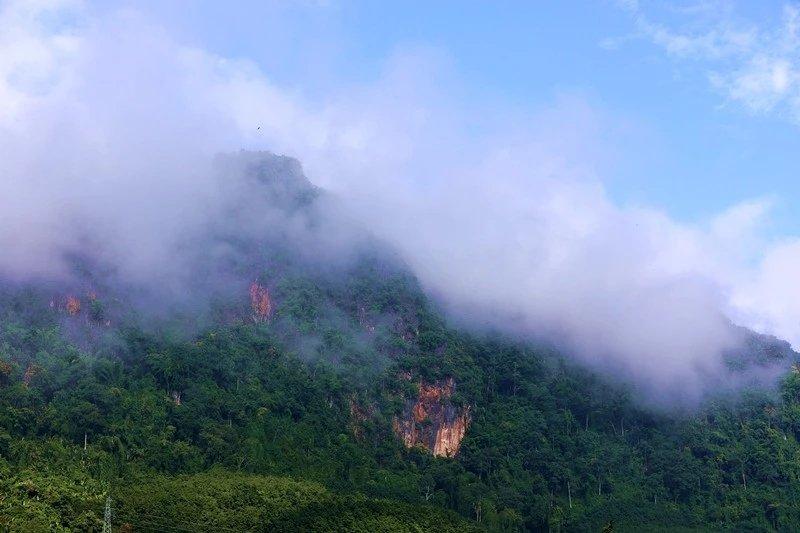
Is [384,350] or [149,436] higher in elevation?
[384,350]

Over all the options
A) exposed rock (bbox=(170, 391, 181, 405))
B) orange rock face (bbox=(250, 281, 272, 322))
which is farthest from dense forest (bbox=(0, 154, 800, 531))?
exposed rock (bbox=(170, 391, 181, 405))

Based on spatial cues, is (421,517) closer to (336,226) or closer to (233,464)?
(233,464)

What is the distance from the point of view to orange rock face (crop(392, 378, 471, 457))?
9812cm

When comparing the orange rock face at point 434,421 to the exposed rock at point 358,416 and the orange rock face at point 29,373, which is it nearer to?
the exposed rock at point 358,416

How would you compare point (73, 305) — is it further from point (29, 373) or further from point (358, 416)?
point (358, 416)

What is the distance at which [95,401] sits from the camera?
267 ft

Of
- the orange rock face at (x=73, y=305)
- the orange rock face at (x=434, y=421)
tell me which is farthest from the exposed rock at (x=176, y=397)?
the orange rock face at (x=434, y=421)

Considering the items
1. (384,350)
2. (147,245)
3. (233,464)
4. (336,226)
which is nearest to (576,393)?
(384,350)

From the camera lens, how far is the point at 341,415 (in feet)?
311

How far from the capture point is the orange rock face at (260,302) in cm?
10562

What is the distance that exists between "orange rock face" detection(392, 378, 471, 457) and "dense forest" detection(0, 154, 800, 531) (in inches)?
7.4

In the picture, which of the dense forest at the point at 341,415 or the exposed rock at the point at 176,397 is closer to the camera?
the dense forest at the point at 341,415

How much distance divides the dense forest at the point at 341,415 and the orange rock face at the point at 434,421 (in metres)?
0.19

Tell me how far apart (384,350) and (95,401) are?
35.0 meters
